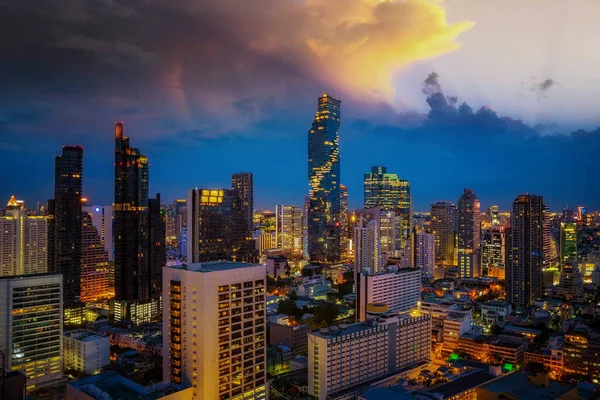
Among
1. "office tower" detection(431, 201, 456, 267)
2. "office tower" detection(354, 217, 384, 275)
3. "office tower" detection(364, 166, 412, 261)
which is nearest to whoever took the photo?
"office tower" detection(354, 217, 384, 275)

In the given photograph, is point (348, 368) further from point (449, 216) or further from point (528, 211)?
point (449, 216)

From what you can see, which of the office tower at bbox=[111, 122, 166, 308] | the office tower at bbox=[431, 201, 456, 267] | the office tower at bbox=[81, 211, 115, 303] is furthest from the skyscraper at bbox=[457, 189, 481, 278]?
the office tower at bbox=[81, 211, 115, 303]

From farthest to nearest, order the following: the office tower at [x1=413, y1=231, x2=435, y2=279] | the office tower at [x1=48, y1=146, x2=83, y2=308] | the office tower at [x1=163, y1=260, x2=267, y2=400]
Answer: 1. the office tower at [x1=413, y1=231, x2=435, y2=279]
2. the office tower at [x1=48, y1=146, x2=83, y2=308]
3. the office tower at [x1=163, y1=260, x2=267, y2=400]

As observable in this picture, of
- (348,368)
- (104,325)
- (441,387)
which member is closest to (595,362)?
(441,387)

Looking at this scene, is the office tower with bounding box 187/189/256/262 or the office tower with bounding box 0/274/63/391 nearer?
the office tower with bounding box 0/274/63/391

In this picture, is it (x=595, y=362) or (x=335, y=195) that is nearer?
(x=595, y=362)

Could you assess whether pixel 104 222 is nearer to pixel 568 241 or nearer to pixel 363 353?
pixel 363 353

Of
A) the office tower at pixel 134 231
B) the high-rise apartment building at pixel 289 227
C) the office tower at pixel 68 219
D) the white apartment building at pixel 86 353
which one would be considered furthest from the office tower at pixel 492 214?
the white apartment building at pixel 86 353

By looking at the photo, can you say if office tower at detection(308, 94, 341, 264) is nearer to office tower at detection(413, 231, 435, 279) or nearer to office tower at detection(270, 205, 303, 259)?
office tower at detection(270, 205, 303, 259)
